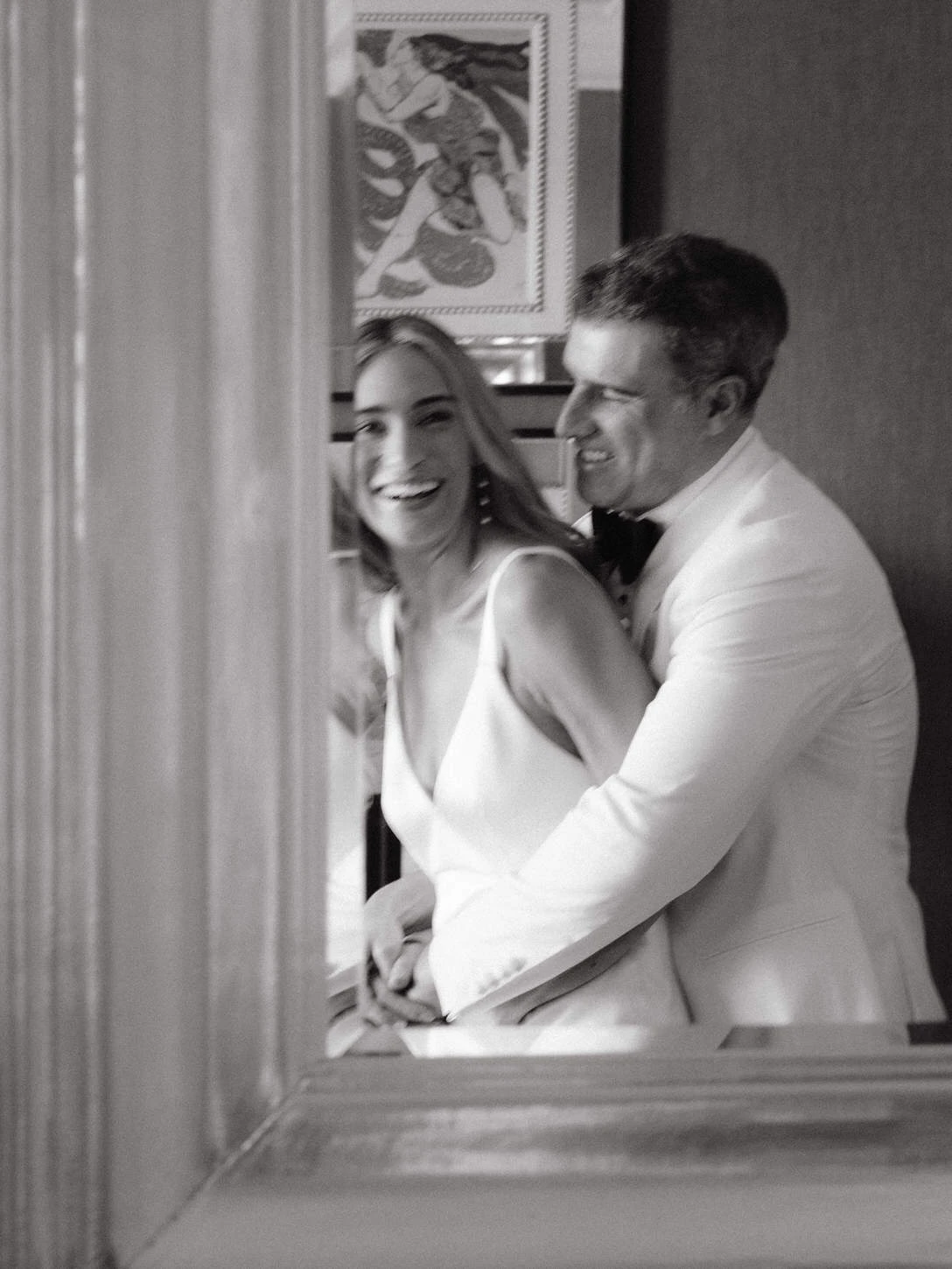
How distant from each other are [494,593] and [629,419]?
81mm

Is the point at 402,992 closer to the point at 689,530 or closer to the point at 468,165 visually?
A: the point at 689,530

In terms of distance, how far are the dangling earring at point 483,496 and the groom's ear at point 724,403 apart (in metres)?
0.08

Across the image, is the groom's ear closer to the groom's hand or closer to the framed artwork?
the framed artwork

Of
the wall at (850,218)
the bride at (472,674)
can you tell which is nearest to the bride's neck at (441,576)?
the bride at (472,674)

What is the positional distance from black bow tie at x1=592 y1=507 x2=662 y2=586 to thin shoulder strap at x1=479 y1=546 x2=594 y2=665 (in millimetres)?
11

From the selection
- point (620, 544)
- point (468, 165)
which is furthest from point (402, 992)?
point (468, 165)

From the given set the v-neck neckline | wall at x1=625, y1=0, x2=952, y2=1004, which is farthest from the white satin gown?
wall at x1=625, y1=0, x2=952, y2=1004

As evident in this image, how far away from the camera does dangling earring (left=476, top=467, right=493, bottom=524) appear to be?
0.49 metres

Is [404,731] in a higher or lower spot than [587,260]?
lower

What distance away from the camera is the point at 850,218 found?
50 centimetres

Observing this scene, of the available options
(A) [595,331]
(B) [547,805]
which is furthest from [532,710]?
(A) [595,331]

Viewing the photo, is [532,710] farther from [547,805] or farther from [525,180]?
[525,180]

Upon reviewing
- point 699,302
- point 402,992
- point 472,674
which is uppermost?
point 699,302

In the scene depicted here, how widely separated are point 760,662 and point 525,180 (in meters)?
0.20
